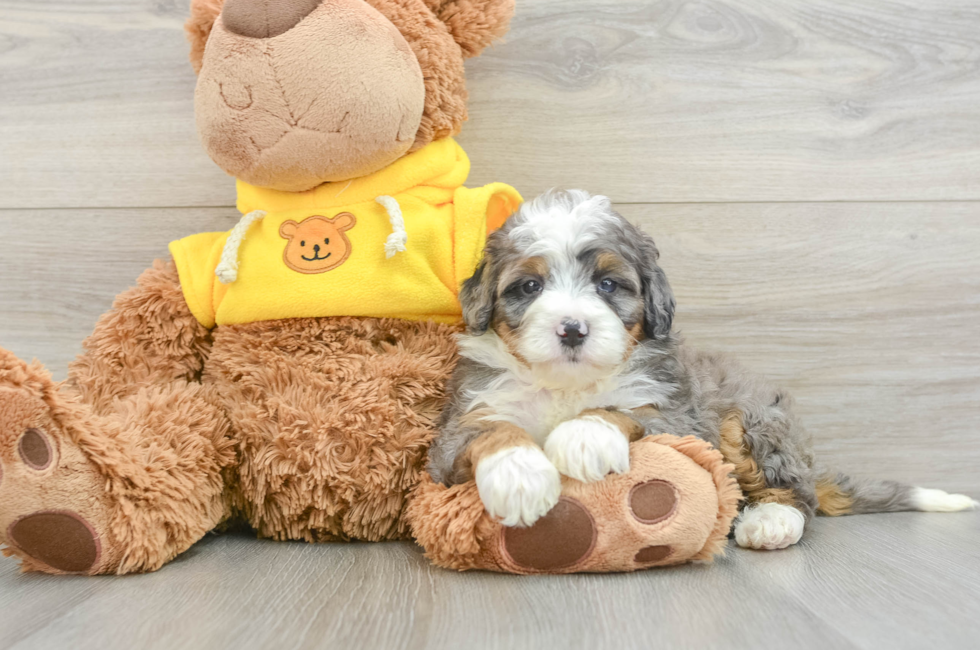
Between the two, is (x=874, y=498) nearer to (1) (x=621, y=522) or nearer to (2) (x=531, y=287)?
(1) (x=621, y=522)

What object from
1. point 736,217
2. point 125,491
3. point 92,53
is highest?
point 92,53

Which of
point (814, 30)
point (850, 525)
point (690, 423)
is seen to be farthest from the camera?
point (814, 30)

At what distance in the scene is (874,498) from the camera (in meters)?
2.35

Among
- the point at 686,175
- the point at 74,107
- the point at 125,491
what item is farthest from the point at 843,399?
the point at 74,107

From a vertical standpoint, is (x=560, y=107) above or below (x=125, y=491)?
above

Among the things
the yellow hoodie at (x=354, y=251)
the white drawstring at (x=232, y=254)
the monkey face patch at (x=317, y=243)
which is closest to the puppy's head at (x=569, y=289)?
the yellow hoodie at (x=354, y=251)

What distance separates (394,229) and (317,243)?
23cm

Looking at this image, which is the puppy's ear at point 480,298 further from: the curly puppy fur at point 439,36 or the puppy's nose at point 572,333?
the curly puppy fur at point 439,36

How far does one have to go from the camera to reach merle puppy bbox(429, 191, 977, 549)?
1.65 meters

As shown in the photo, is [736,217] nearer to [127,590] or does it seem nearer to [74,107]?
[127,590]

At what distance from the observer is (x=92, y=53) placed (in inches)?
101

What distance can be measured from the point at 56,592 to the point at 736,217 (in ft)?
7.34

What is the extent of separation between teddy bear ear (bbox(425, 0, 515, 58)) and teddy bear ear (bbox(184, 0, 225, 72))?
58 cm

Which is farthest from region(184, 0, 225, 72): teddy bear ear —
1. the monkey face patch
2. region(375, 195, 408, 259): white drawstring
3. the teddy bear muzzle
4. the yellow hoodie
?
region(375, 195, 408, 259): white drawstring
